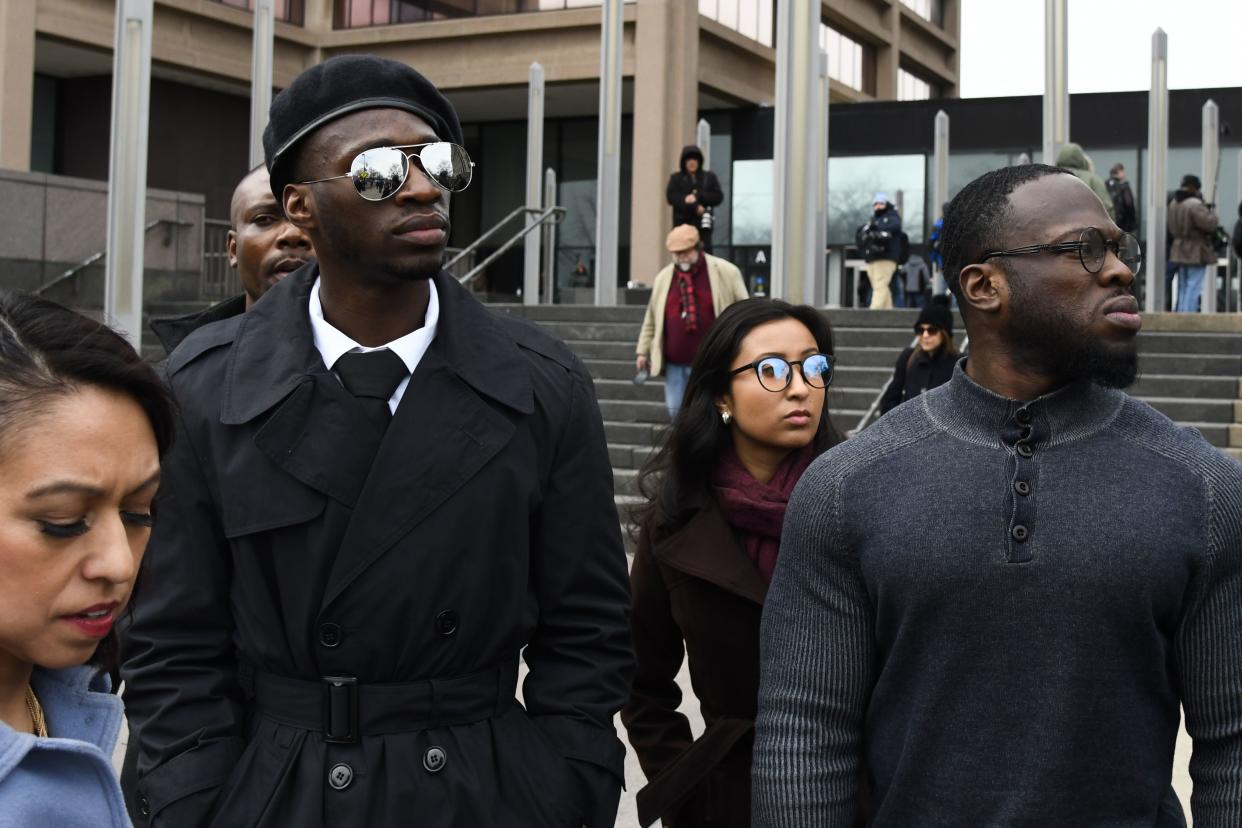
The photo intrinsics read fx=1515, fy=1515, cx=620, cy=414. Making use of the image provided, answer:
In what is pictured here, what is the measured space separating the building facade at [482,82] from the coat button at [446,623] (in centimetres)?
2802

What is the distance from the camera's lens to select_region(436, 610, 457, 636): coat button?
2531 millimetres

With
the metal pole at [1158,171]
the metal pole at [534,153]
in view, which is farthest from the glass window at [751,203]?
the metal pole at [1158,171]

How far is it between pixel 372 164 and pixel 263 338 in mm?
378

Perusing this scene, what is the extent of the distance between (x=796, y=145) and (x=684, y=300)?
2.66 meters

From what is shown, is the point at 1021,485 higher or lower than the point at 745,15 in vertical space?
lower

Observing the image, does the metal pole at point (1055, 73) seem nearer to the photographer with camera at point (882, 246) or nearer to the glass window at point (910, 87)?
the photographer with camera at point (882, 246)

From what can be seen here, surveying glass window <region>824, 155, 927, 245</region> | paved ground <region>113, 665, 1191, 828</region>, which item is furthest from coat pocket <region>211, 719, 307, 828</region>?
glass window <region>824, 155, 927, 245</region>

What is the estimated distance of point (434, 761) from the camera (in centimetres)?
251

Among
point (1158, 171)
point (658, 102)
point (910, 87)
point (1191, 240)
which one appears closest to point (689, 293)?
point (1191, 240)

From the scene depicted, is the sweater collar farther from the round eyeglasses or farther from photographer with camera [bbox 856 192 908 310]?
photographer with camera [bbox 856 192 908 310]

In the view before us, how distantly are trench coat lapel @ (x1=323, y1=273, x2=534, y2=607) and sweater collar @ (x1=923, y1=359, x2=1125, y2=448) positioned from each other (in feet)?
2.49

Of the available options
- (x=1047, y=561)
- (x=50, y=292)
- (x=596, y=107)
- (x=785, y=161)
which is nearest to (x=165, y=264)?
(x=50, y=292)

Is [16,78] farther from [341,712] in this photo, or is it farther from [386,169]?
[341,712]

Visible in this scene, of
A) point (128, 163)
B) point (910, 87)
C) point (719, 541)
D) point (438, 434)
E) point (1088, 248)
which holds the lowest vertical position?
point (719, 541)
